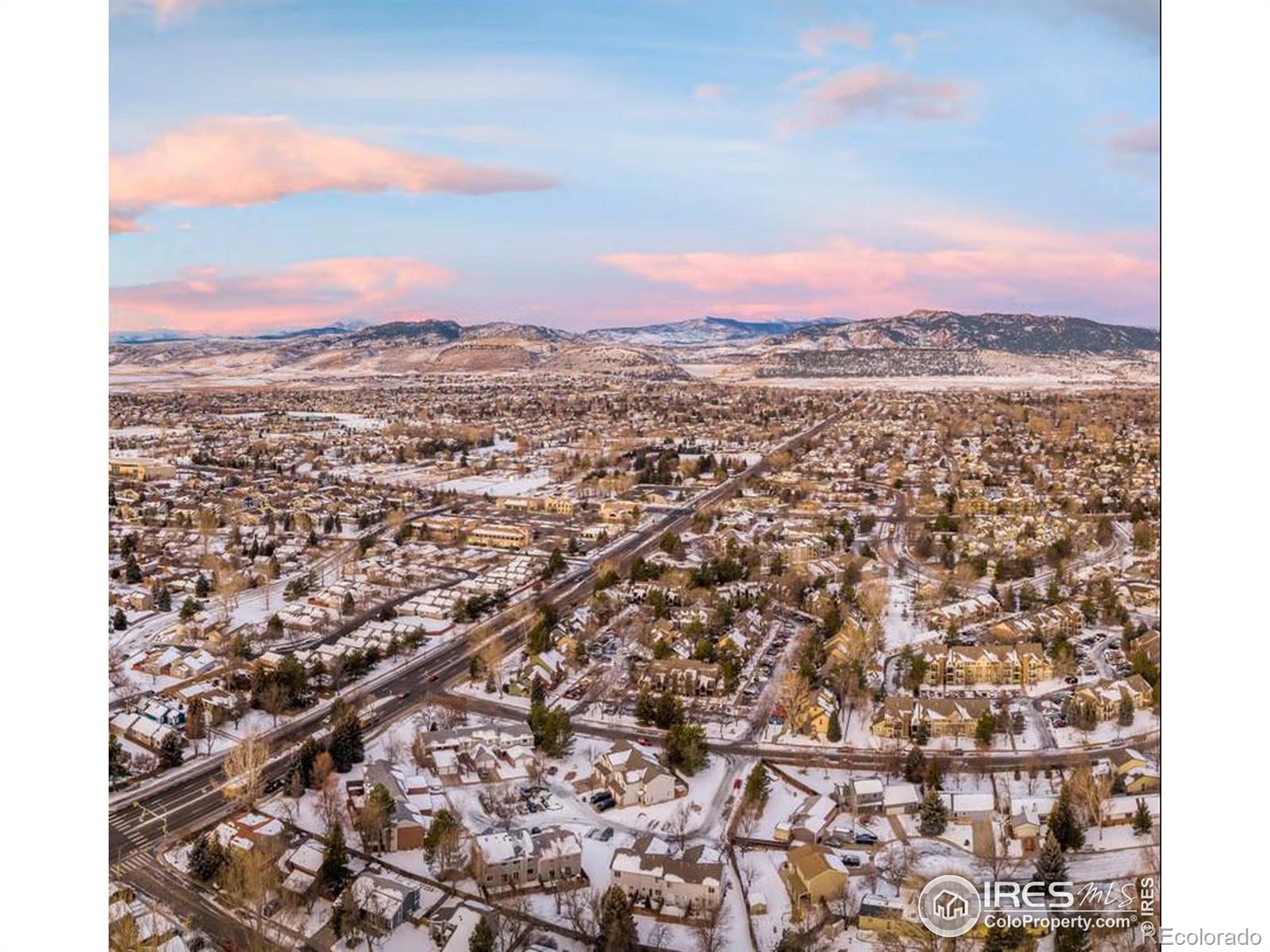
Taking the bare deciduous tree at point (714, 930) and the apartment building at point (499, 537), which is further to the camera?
the apartment building at point (499, 537)

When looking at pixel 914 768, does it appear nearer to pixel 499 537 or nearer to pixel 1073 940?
pixel 1073 940

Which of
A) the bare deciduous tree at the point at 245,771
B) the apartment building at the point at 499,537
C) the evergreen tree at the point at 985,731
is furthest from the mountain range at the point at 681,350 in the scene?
the evergreen tree at the point at 985,731

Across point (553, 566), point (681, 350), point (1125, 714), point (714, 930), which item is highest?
point (681, 350)

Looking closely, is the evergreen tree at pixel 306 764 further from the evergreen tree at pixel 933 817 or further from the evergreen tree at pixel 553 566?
the evergreen tree at pixel 553 566

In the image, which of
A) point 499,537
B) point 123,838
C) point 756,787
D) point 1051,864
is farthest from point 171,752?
point 499,537

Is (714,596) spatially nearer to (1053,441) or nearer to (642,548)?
(642,548)
